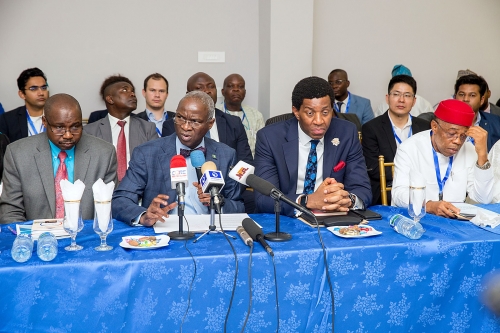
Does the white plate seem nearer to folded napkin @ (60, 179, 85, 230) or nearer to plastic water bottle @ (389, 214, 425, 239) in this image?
folded napkin @ (60, 179, 85, 230)

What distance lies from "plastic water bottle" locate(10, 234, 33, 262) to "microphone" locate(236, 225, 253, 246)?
2.76 feet

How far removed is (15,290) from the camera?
2.00 metres

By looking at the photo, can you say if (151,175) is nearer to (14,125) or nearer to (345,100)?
(14,125)

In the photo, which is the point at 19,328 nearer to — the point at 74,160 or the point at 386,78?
the point at 74,160

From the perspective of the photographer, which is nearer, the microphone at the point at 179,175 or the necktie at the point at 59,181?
the microphone at the point at 179,175

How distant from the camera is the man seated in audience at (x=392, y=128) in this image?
14.9 feet

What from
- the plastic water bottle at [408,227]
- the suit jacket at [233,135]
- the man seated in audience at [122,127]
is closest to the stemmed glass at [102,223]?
the plastic water bottle at [408,227]

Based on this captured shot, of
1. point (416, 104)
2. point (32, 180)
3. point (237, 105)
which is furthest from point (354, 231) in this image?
point (416, 104)

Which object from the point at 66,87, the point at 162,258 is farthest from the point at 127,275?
the point at 66,87

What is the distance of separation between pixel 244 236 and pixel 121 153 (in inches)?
97.8

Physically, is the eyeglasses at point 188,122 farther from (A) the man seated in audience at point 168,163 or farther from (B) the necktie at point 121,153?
(B) the necktie at point 121,153

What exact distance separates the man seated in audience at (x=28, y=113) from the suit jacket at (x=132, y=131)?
2.71 feet

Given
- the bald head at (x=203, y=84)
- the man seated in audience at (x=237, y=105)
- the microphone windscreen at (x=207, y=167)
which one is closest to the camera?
the microphone windscreen at (x=207, y=167)

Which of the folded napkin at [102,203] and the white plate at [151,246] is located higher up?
the folded napkin at [102,203]
